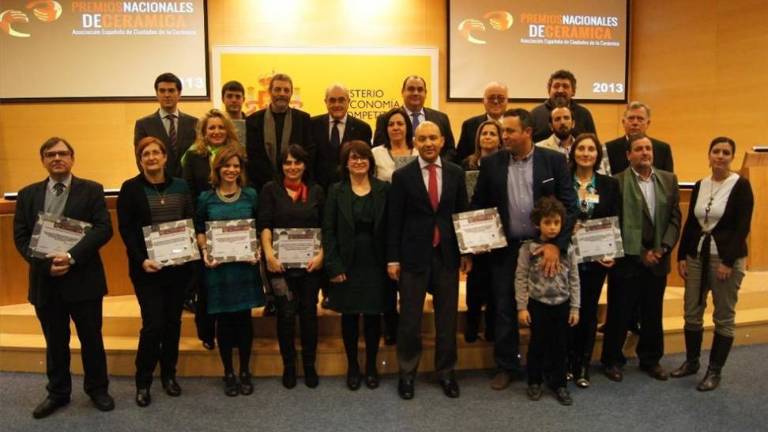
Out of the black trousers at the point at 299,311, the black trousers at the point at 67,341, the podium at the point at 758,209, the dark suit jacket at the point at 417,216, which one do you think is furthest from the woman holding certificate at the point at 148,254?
the podium at the point at 758,209

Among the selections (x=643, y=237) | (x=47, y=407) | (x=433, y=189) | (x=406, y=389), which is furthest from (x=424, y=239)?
(x=47, y=407)

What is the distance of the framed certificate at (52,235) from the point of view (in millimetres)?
3068

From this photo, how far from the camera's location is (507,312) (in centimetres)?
349

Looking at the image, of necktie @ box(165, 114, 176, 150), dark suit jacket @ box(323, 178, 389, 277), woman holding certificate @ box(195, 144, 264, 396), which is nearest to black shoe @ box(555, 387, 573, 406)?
dark suit jacket @ box(323, 178, 389, 277)

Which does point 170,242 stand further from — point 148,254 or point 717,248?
point 717,248

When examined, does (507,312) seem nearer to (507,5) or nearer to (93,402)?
(93,402)

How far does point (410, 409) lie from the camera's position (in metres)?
3.31

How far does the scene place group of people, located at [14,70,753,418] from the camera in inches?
127

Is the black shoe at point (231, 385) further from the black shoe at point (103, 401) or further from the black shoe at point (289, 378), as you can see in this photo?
the black shoe at point (103, 401)

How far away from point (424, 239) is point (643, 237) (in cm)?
140

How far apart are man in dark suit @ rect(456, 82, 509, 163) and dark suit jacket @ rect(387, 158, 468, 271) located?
842 mm

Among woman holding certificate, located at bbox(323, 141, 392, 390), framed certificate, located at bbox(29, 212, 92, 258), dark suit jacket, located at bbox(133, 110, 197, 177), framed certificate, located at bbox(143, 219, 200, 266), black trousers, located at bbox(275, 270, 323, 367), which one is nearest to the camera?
framed certificate, located at bbox(29, 212, 92, 258)

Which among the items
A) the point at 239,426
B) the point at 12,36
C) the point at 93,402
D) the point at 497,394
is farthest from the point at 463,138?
the point at 12,36

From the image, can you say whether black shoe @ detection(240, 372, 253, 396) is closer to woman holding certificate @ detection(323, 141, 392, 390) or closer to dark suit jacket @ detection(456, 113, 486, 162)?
woman holding certificate @ detection(323, 141, 392, 390)
